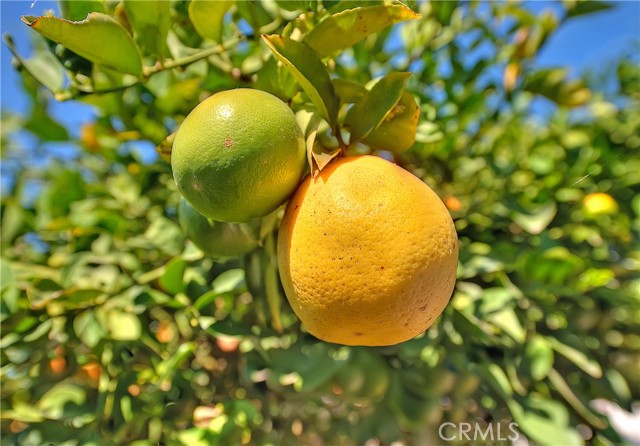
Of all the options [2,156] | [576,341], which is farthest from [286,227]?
[2,156]

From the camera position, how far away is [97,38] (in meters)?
0.52

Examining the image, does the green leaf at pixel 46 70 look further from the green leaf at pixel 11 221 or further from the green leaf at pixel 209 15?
the green leaf at pixel 11 221

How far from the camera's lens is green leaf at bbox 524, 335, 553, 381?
0.82 m

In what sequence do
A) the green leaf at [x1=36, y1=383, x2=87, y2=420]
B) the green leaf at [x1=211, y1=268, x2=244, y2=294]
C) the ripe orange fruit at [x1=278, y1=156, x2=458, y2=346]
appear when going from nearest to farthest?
the ripe orange fruit at [x1=278, y1=156, x2=458, y2=346]
the green leaf at [x1=211, y1=268, x2=244, y2=294]
the green leaf at [x1=36, y1=383, x2=87, y2=420]

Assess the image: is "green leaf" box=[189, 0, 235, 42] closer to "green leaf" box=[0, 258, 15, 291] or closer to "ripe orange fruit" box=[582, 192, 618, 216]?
"green leaf" box=[0, 258, 15, 291]

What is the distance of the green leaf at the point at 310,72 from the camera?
0.47m

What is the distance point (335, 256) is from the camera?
44 centimetres

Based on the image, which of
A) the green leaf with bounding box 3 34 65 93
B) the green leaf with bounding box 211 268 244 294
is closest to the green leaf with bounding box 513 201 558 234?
the green leaf with bounding box 211 268 244 294

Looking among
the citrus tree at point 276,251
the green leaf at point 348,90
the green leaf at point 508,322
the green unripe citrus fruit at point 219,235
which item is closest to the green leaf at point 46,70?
the citrus tree at point 276,251

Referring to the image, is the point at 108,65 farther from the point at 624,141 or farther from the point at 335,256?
the point at 624,141

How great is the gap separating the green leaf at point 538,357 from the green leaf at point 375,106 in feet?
1.83

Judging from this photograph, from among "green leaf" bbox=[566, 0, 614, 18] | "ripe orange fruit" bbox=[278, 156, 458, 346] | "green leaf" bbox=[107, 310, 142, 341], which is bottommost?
"green leaf" bbox=[107, 310, 142, 341]

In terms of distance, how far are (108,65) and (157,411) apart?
0.52 metres

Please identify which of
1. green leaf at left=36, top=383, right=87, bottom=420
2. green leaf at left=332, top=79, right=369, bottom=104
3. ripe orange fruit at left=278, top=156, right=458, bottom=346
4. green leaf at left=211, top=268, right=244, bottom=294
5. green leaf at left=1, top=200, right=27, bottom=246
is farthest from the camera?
green leaf at left=1, top=200, right=27, bottom=246
